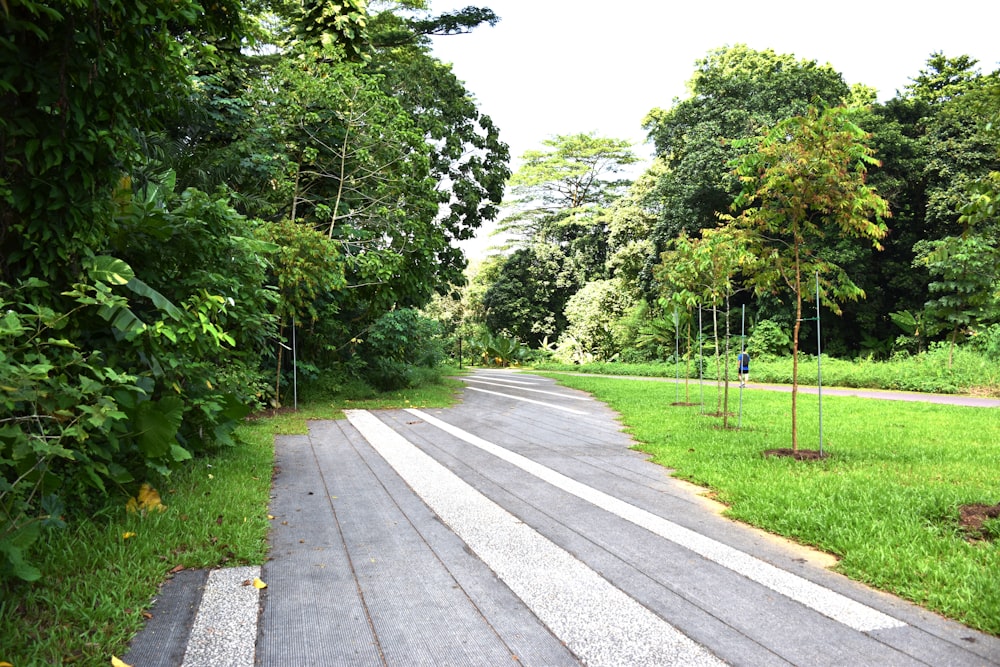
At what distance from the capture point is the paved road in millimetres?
2404

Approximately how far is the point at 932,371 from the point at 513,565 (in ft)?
53.0

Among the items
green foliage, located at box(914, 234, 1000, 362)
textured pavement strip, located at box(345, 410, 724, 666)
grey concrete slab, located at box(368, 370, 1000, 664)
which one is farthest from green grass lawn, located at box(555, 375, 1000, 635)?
green foliage, located at box(914, 234, 1000, 362)

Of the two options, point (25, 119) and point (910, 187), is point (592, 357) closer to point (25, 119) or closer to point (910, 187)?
point (910, 187)

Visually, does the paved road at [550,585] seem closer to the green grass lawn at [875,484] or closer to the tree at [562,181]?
the green grass lawn at [875,484]

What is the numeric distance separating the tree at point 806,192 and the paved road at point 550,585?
9.24 ft

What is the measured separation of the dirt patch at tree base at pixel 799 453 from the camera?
6.11 meters

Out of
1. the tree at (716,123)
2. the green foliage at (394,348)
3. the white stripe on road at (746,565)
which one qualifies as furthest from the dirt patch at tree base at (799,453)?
the tree at (716,123)

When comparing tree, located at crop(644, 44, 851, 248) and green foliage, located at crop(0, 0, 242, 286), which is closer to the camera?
green foliage, located at crop(0, 0, 242, 286)

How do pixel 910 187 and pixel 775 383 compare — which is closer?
pixel 775 383

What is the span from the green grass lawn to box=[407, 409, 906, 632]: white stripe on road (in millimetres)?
359

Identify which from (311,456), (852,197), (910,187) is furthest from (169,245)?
(910,187)

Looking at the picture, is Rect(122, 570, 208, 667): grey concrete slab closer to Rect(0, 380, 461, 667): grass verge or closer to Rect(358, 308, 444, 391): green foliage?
Rect(0, 380, 461, 667): grass verge

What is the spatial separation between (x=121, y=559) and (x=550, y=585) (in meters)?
2.30

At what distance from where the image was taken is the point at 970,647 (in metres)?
2.44
